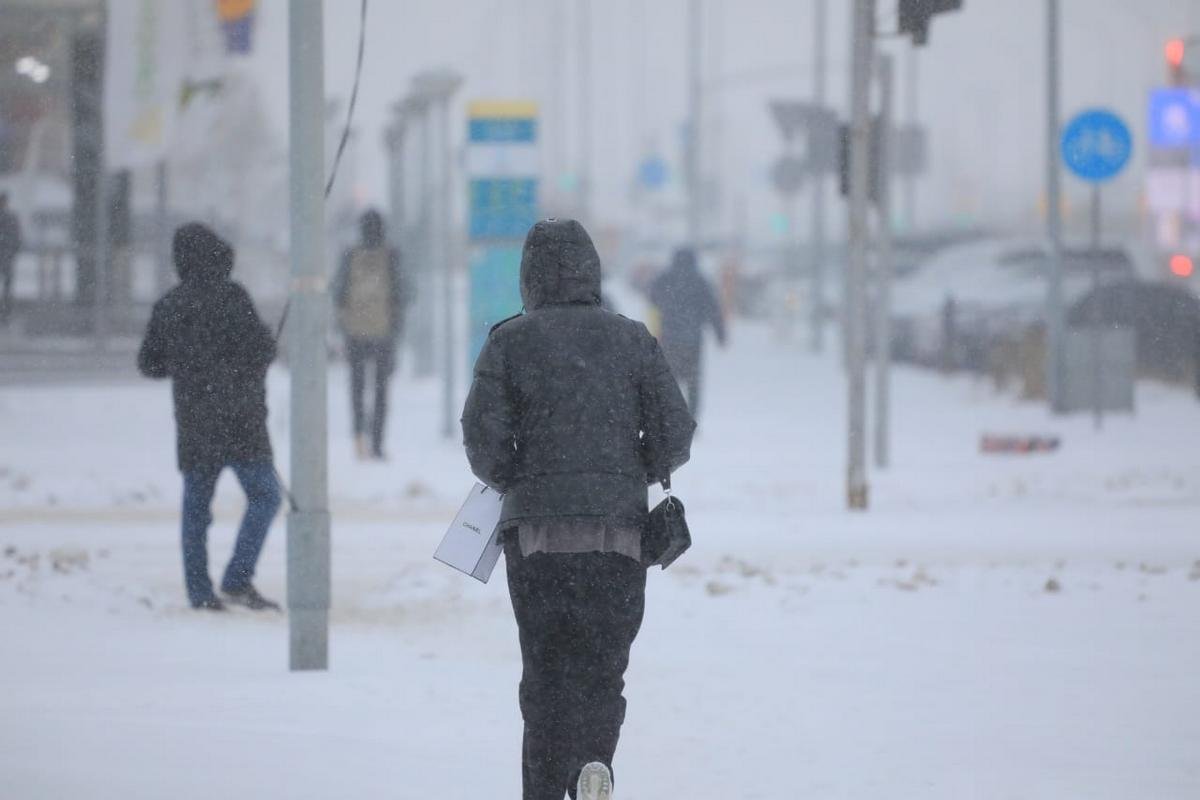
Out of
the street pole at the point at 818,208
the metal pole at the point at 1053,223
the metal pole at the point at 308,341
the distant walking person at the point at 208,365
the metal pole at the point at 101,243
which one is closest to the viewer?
the metal pole at the point at 308,341

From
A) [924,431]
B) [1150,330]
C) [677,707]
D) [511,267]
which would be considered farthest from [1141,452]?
[677,707]

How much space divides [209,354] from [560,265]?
13.3 ft

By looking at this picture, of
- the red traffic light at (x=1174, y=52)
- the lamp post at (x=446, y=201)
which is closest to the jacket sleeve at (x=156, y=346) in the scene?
the lamp post at (x=446, y=201)

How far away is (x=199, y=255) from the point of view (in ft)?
28.6

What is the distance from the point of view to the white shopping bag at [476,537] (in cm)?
512

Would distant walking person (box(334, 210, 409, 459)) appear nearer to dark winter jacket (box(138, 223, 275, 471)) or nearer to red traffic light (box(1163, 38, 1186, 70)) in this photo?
dark winter jacket (box(138, 223, 275, 471))

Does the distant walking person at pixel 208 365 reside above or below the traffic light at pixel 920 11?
below

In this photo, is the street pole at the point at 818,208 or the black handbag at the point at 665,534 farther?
the street pole at the point at 818,208

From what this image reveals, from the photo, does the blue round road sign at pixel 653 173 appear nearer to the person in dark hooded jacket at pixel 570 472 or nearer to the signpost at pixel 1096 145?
the signpost at pixel 1096 145

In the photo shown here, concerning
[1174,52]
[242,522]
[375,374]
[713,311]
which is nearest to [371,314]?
[375,374]

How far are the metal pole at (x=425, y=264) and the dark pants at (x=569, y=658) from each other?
64.2ft

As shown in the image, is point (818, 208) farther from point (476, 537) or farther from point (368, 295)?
point (476, 537)

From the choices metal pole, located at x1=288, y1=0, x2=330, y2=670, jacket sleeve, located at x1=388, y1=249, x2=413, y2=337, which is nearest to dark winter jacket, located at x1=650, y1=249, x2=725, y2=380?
jacket sleeve, located at x1=388, y1=249, x2=413, y2=337

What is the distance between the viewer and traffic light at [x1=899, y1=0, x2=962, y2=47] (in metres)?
12.5
